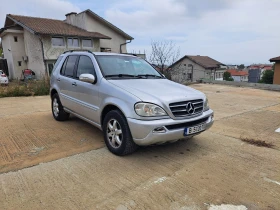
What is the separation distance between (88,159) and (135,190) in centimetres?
108

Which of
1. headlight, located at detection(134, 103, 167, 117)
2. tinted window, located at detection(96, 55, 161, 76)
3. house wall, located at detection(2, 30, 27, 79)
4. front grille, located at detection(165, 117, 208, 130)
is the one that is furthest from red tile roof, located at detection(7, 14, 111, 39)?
front grille, located at detection(165, 117, 208, 130)

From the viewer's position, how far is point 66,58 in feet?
16.3

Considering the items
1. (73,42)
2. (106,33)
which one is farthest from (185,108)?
(106,33)

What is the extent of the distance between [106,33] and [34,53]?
8725mm

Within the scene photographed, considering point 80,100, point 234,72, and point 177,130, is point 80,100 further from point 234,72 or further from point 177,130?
point 234,72

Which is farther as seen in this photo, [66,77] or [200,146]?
[66,77]

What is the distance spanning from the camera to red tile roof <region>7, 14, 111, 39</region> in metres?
19.9

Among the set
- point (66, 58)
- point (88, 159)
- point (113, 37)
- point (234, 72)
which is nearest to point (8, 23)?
point (113, 37)

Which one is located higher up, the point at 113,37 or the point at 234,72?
the point at 113,37

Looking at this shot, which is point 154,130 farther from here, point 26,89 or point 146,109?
point 26,89

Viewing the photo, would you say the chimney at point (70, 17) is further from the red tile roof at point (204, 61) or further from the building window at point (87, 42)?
the red tile roof at point (204, 61)

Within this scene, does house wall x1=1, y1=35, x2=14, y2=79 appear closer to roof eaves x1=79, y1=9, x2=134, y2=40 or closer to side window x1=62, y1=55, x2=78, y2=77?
roof eaves x1=79, y1=9, x2=134, y2=40

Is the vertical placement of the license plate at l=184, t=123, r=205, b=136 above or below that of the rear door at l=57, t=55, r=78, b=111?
below

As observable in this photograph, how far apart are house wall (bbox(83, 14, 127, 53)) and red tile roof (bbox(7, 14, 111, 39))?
119cm
